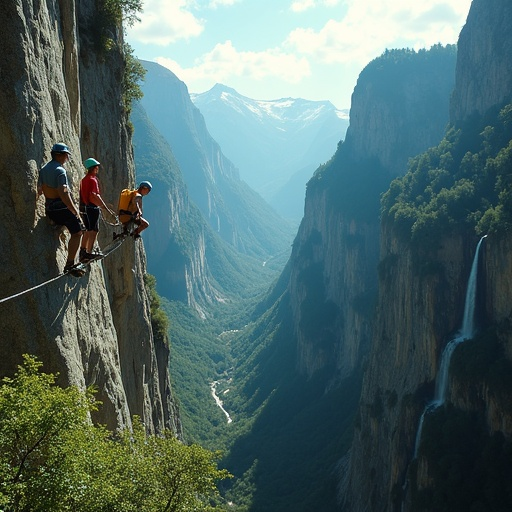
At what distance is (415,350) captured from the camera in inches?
1850

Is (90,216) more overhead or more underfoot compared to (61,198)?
more overhead

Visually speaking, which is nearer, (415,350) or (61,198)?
(61,198)

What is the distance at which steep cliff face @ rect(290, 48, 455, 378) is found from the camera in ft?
310

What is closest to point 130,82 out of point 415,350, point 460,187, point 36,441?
point 36,441

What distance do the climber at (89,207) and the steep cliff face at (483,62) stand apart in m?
61.8

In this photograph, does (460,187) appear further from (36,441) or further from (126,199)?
(36,441)

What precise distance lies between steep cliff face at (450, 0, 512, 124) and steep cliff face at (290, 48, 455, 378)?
30.6 meters

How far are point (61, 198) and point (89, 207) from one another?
60.4 inches

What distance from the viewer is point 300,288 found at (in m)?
111

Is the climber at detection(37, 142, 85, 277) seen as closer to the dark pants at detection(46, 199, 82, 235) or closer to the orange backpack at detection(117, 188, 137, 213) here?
the dark pants at detection(46, 199, 82, 235)

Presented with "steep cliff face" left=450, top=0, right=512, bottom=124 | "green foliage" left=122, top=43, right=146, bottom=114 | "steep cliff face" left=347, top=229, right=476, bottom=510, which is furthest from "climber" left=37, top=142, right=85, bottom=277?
"steep cliff face" left=450, top=0, right=512, bottom=124

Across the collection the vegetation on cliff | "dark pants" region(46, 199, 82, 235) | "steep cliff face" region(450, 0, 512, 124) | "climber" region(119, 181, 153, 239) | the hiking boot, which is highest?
the vegetation on cliff

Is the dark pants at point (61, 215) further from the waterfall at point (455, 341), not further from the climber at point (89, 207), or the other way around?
the waterfall at point (455, 341)

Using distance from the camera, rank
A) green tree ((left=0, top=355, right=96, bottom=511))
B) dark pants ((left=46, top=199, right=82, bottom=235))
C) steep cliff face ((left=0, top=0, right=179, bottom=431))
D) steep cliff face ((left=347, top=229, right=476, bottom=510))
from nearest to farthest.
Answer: green tree ((left=0, top=355, right=96, bottom=511))
steep cliff face ((left=0, top=0, right=179, bottom=431))
dark pants ((left=46, top=199, right=82, bottom=235))
steep cliff face ((left=347, top=229, right=476, bottom=510))
